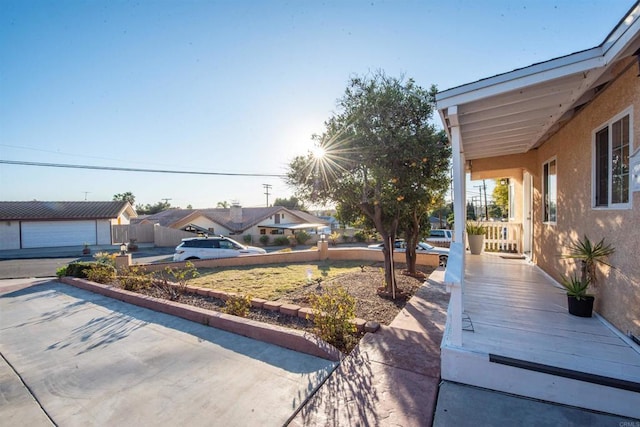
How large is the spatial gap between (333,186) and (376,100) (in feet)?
6.39

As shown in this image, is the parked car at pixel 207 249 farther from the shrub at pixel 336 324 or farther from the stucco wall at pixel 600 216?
the stucco wall at pixel 600 216

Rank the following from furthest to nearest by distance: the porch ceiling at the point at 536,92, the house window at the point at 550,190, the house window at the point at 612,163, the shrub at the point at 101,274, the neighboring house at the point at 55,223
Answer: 1. the neighboring house at the point at 55,223
2. the shrub at the point at 101,274
3. the house window at the point at 550,190
4. the house window at the point at 612,163
5. the porch ceiling at the point at 536,92

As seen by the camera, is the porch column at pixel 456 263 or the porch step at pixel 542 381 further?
the porch column at pixel 456 263

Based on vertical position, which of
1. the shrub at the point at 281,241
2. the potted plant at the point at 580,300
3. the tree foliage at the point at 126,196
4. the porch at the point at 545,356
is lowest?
the shrub at the point at 281,241

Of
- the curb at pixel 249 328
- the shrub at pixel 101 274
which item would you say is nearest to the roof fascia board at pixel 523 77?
the curb at pixel 249 328

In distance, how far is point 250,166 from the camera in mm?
22969

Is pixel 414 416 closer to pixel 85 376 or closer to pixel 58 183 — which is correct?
pixel 85 376

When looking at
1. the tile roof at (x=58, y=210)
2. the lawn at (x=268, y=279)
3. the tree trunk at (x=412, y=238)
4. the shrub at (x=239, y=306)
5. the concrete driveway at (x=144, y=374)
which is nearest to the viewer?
the concrete driveway at (x=144, y=374)

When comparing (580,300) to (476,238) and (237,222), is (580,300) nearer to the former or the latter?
(476,238)

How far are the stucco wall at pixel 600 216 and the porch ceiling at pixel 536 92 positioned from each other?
0.25 meters

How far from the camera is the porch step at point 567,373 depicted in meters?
2.21

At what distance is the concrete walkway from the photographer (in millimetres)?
2312

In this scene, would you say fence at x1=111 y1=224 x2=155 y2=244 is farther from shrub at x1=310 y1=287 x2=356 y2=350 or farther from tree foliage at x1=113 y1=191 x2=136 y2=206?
tree foliage at x1=113 y1=191 x2=136 y2=206

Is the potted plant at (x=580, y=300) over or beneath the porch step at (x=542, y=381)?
over
